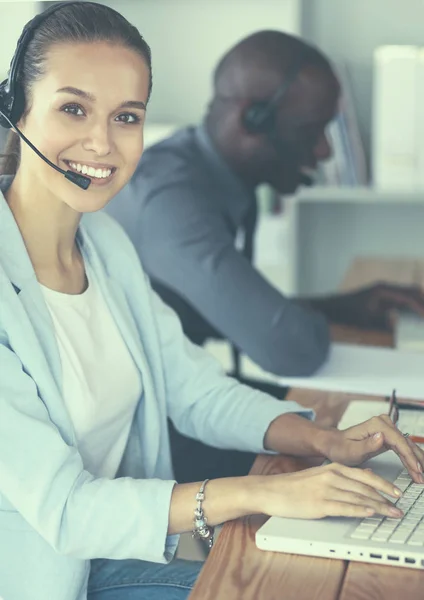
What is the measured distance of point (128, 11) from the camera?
2961mm

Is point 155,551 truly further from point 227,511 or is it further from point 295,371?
point 295,371

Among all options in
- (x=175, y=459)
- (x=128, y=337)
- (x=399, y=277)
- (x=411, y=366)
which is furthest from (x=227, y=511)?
(x=399, y=277)

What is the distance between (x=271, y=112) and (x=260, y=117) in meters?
0.03

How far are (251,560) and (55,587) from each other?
0.29m

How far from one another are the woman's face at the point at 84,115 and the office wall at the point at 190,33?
1.82 m

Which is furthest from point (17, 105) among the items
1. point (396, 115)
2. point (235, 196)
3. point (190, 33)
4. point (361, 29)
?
point (361, 29)

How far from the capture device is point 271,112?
70.8 inches

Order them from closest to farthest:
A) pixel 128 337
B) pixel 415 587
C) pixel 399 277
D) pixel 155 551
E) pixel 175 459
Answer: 1. pixel 415 587
2. pixel 155 551
3. pixel 128 337
4. pixel 175 459
5. pixel 399 277

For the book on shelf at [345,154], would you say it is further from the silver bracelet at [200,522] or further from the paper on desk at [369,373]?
the silver bracelet at [200,522]

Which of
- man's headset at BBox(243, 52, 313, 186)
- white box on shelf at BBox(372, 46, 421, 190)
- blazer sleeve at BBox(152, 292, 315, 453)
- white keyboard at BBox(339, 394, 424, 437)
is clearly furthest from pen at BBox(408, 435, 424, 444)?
white box on shelf at BBox(372, 46, 421, 190)

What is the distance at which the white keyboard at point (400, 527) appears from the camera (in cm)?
90

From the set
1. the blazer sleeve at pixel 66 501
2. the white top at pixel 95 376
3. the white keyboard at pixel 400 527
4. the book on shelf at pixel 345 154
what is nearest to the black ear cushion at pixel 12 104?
the white top at pixel 95 376

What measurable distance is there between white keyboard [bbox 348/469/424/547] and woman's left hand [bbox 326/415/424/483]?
0.07m

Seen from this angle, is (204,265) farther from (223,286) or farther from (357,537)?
(357,537)
